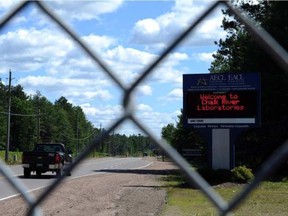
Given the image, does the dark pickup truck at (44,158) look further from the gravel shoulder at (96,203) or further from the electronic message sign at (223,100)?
the electronic message sign at (223,100)

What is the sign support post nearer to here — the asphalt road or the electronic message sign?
the electronic message sign

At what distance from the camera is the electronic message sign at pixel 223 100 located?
2384cm

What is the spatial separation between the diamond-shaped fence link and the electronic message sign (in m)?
21.8

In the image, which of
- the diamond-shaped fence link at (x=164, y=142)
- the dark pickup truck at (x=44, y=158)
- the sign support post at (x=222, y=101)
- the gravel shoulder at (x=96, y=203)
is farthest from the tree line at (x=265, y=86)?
the diamond-shaped fence link at (x=164, y=142)

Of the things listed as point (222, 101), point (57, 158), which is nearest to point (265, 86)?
point (222, 101)

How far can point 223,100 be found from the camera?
23.9 metres

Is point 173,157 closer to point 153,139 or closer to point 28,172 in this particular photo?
point 153,139

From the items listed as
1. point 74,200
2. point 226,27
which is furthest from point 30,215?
point 226,27

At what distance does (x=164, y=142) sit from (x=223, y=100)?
22.1 m

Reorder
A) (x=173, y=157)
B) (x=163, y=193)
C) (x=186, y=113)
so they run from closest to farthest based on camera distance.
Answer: (x=173, y=157)
(x=163, y=193)
(x=186, y=113)

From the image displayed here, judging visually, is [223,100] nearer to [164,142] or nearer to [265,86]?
[265,86]

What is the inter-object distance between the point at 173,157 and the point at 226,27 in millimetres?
38831

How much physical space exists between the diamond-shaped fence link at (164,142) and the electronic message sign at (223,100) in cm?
2178

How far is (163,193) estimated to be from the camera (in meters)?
19.6
